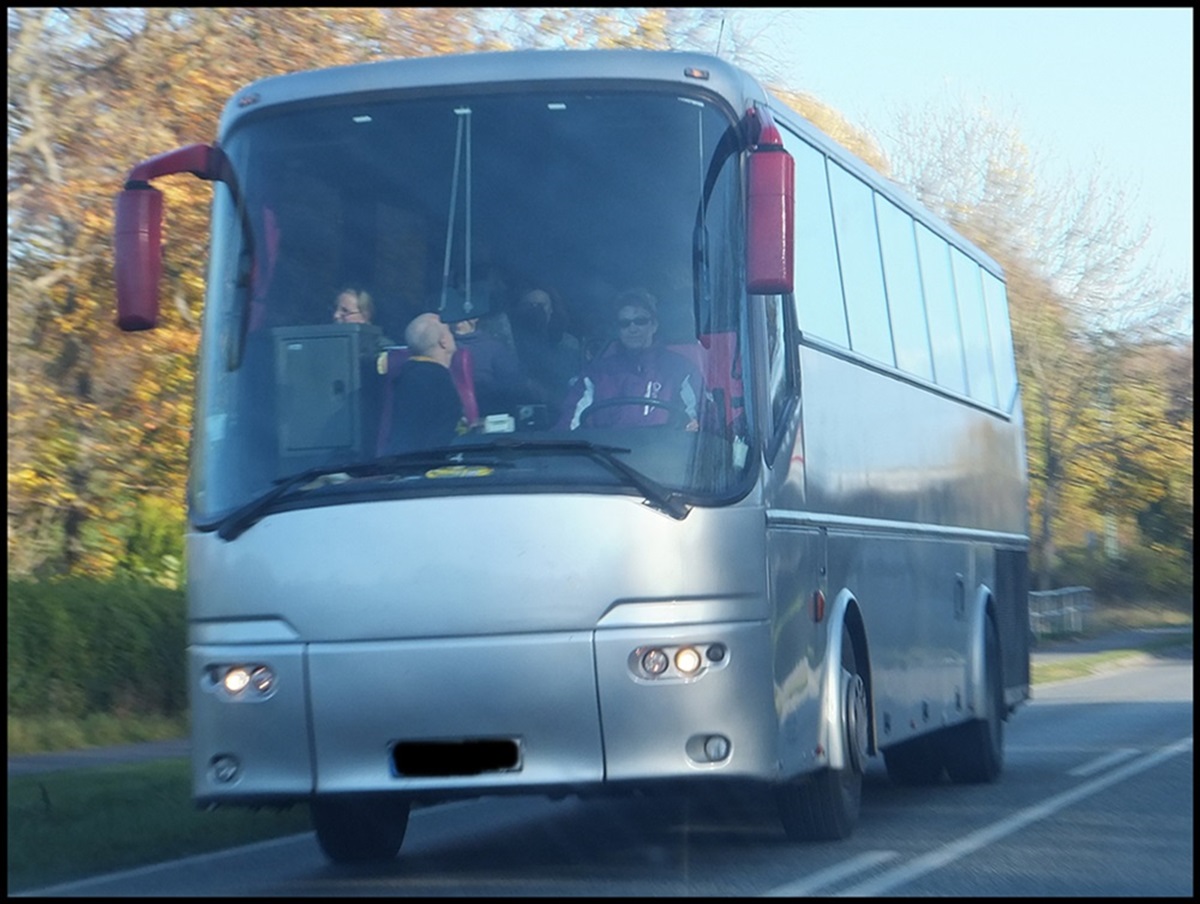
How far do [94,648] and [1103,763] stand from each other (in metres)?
8.49

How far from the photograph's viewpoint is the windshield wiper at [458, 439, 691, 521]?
865 centimetres

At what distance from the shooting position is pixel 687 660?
Answer: 28.4ft

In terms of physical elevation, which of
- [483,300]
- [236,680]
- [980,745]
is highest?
[483,300]

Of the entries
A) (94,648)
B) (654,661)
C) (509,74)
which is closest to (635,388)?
(654,661)

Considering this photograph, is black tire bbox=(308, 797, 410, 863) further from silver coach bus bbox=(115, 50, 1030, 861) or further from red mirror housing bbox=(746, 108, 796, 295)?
red mirror housing bbox=(746, 108, 796, 295)

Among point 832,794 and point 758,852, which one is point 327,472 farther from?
point 832,794

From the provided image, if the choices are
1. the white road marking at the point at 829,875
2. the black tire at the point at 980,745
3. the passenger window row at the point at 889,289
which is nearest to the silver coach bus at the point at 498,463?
the white road marking at the point at 829,875

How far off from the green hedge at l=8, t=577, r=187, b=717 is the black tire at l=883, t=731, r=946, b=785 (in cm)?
692

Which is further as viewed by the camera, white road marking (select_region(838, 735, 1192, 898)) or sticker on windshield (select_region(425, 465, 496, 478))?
white road marking (select_region(838, 735, 1192, 898))

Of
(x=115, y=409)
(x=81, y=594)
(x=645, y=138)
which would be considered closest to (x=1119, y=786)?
(x=645, y=138)

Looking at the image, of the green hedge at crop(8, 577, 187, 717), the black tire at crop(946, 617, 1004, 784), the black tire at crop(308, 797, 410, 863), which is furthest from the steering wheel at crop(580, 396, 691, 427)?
the green hedge at crop(8, 577, 187, 717)

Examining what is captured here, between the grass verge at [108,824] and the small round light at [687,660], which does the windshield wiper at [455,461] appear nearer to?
the small round light at [687,660]

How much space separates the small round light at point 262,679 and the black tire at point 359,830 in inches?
64.5

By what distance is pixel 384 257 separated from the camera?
9.10 metres
